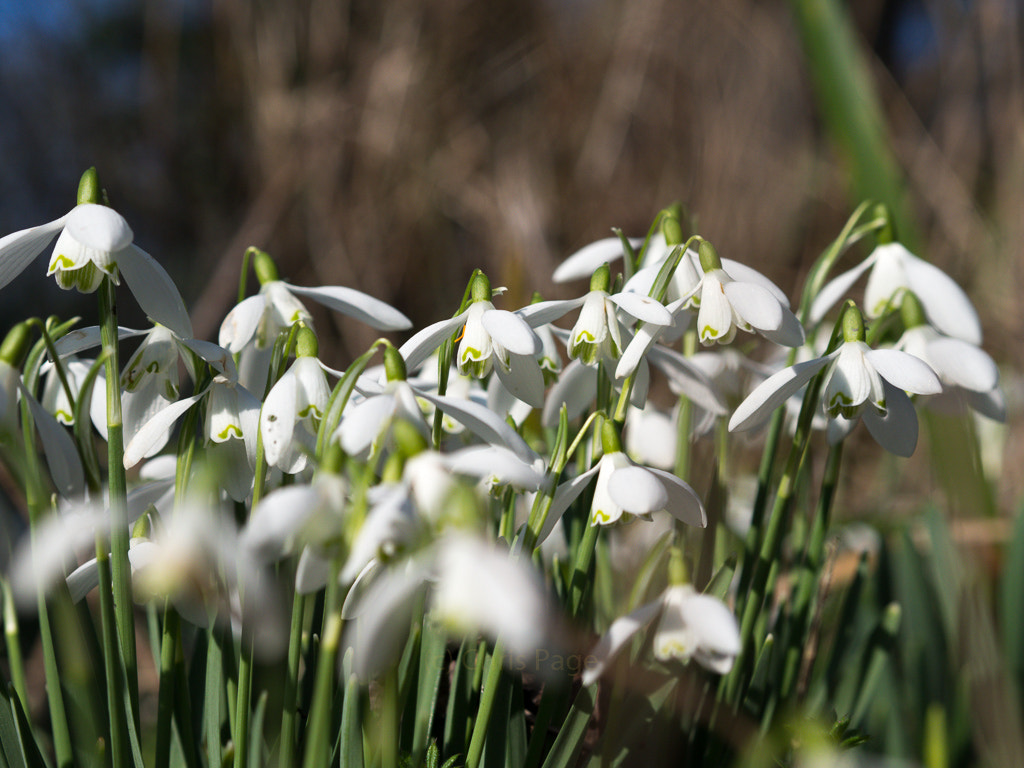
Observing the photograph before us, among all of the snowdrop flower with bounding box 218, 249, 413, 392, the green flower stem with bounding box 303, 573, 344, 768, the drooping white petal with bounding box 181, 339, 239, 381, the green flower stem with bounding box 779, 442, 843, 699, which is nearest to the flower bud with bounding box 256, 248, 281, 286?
the snowdrop flower with bounding box 218, 249, 413, 392

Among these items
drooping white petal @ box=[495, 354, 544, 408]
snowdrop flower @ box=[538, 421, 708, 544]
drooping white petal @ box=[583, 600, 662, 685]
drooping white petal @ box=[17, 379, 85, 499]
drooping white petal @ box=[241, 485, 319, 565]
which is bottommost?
drooping white petal @ box=[583, 600, 662, 685]

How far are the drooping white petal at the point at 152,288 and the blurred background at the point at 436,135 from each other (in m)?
2.01

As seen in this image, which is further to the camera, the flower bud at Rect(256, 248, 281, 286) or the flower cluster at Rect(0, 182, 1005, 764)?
the flower bud at Rect(256, 248, 281, 286)

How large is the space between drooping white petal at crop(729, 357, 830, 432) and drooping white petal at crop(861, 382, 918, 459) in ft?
0.35

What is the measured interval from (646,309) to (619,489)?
0.33 ft

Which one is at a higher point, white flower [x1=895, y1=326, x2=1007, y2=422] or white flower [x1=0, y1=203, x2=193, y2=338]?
white flower [x1=895, y1=326, x2=1007, y2=422]

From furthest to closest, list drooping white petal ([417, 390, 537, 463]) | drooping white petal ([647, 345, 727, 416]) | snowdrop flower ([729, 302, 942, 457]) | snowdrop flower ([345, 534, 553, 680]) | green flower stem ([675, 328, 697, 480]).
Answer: green flower stem ([675, 328, 697, 480])
drooping white petal ([647, 345, 727, 416])
snowdrop flower ([729, 302, 942, 457])
drooping white petal ([417, 390, 537, 463])
snowdrop flower ([345, 534, 553, 680])

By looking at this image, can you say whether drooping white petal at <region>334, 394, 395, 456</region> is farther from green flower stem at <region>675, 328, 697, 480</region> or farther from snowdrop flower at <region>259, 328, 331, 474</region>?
green flower stem at <region>675, 328, 697, 480</region>

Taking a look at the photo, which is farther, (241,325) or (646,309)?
(241,325)

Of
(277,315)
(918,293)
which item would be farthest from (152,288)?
(918,293)

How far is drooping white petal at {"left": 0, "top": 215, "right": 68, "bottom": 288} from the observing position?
1.51ft

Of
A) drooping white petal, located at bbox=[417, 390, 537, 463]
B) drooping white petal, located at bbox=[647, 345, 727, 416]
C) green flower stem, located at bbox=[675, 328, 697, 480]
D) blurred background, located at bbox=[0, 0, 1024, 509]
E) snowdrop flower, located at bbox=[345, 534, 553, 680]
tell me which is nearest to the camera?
snowdrop flower, located at bbox=[345, 534, 553, 680]

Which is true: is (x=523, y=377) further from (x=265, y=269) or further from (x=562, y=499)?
(x=265, y=269)

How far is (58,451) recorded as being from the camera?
0.47 m
